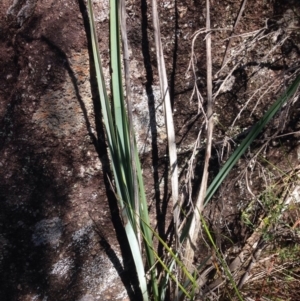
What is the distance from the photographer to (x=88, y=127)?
1.36 metres

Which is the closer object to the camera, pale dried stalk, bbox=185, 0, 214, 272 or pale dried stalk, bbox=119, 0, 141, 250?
pale dried stalk, bbox=119, 0, 141, 250

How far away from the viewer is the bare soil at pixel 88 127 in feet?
4.28

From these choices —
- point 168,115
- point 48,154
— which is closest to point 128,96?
point 168,115

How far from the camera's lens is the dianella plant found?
1283mm

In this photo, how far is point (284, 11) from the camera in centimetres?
141

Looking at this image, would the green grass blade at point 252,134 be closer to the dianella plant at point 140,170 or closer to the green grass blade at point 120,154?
the dianella plant at point 140,170

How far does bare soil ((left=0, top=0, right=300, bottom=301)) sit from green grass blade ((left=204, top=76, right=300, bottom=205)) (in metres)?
0.08

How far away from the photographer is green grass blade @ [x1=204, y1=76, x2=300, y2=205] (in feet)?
4.23

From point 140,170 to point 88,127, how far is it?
0.60ft

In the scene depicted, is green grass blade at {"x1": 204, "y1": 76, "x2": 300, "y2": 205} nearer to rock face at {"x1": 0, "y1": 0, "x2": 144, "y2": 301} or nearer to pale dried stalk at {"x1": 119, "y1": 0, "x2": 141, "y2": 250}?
pale dried stalk at {"x1": 119, "y1": 0, "x2": 141, "y2": 250}

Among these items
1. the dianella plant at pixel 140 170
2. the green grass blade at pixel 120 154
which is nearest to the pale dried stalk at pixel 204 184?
the dianella plant at pixel 140 170

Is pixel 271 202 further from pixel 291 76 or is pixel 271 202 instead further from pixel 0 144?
pixel 0 144

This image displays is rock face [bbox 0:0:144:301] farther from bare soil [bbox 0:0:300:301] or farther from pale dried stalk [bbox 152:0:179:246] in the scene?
pale dried stalk [bbox 152:0:179:246]

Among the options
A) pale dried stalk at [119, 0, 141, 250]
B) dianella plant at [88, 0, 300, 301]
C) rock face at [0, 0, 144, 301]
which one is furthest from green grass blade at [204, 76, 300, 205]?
rock face at [0, 0, 144, 301]
